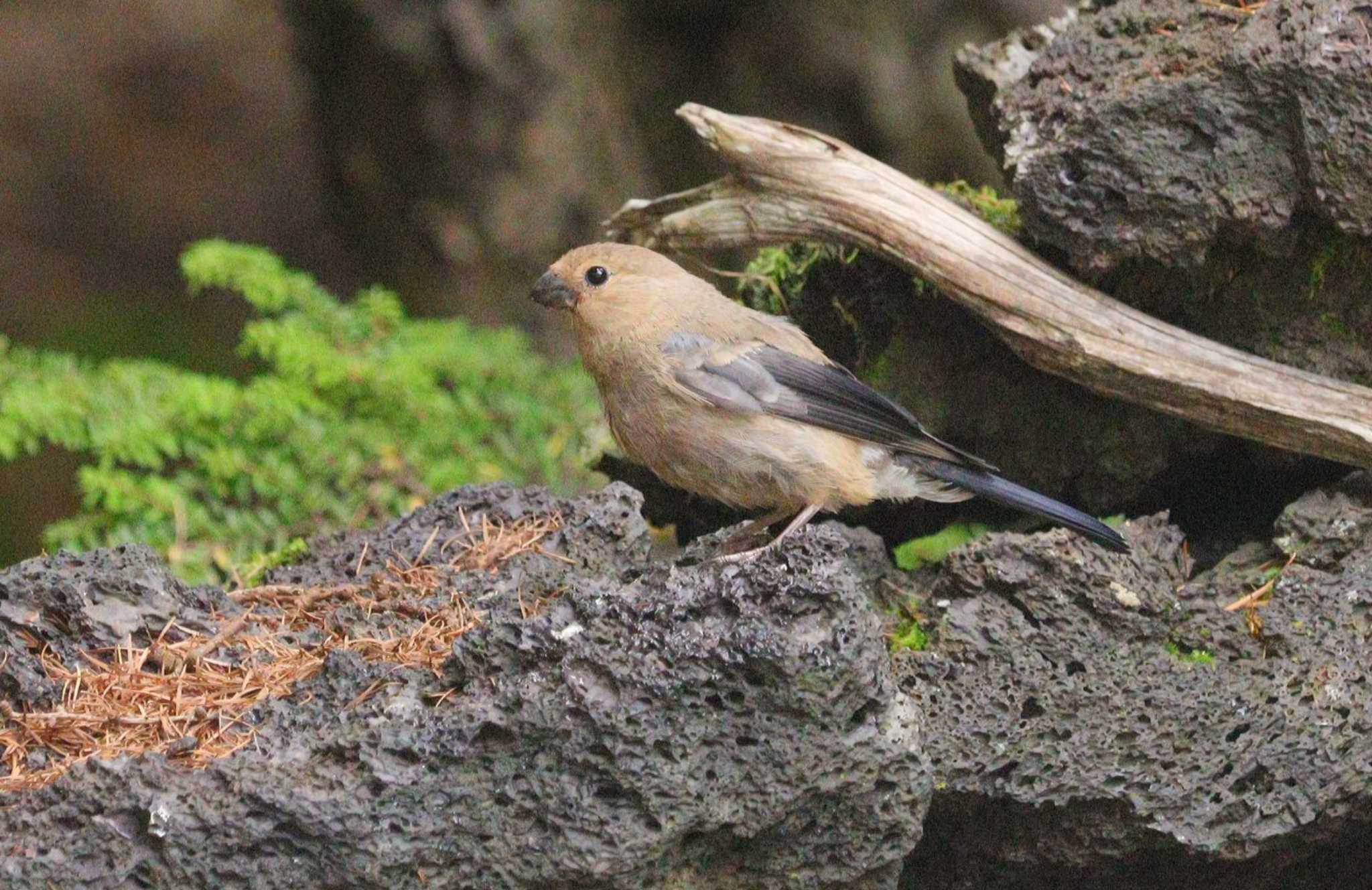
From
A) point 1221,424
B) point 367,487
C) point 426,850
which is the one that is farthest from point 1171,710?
point 367,487

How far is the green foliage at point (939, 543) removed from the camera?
6.36 meters

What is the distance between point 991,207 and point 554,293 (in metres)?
1.84

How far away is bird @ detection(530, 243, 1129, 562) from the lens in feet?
17.5

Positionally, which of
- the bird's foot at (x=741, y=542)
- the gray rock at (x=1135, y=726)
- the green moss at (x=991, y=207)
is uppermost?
the green moss at (x=991, y=207)

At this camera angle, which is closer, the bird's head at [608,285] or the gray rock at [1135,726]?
the gray rock at [1135,726]

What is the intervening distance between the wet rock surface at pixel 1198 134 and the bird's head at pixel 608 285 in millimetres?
1399

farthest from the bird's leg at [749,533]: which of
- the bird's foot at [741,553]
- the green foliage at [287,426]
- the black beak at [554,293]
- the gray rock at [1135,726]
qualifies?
the green foliage at [287,426]

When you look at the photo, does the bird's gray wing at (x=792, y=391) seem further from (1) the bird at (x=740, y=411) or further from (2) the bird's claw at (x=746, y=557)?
(2) the bird's claw at (x=746, y=557)

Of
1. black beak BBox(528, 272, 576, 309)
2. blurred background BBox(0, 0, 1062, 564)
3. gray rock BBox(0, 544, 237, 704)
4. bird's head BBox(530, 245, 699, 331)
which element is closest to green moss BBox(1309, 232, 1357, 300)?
bird's head BBox(530, 245, 699, 331)

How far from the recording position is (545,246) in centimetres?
1107

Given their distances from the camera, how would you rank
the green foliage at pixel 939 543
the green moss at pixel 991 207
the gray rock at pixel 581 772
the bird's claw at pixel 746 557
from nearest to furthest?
the gray rock at pixel 581 772
the bird's claw at pixel 746 557
the green moss at pixel 991 207
the green foliage at pixel 939 543

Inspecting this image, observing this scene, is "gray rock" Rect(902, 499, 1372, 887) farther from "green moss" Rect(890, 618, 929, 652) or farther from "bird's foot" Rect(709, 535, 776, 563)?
"bird's foot" Rect(709, 535, 776, 563)

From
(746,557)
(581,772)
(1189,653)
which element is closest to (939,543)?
(1189,653)

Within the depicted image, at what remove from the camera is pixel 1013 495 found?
543cm
